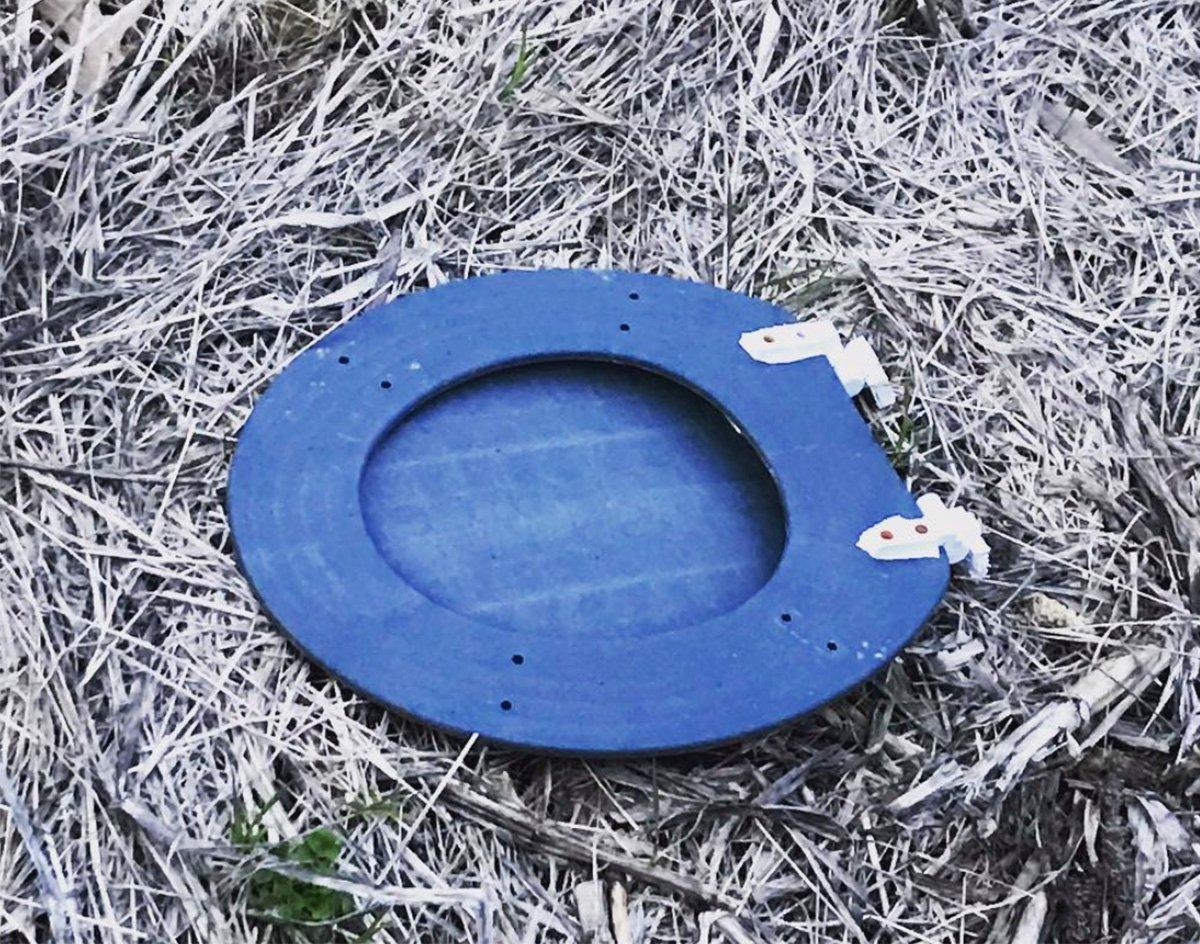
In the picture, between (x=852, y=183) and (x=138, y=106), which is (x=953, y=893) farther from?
(x=138, y=106)

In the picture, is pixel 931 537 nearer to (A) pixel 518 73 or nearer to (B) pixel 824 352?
(B) pixel 824 352

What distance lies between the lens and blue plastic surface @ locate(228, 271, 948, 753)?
1.61m

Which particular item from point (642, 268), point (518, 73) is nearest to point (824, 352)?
point (642, 268)

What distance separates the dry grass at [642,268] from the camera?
1531mm

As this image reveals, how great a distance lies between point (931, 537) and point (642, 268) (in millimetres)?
537

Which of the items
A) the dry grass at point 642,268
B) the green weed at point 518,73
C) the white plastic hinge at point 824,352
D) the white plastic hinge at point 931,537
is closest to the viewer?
the dry grass at point 642,268

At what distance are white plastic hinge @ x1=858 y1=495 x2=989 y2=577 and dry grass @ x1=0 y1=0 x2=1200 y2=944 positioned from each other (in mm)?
48

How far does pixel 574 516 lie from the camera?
1.79 m

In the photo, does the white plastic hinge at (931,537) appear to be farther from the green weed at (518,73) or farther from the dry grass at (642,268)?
the green weed at (518,73)

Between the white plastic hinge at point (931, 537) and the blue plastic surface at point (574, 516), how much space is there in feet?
0.05

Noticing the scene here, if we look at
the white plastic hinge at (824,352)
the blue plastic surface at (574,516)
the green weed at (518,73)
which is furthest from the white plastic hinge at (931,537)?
the green weed at (518,73)

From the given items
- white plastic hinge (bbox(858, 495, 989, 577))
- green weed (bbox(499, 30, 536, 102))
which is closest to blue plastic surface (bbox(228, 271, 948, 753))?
white plastic hinge (bbox(858, 495, 989, 577))

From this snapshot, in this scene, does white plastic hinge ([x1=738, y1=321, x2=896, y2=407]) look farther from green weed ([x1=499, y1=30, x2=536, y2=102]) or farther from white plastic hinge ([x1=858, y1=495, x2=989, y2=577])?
green weed ([x1=499, y1=30, x2=536, y2=102])

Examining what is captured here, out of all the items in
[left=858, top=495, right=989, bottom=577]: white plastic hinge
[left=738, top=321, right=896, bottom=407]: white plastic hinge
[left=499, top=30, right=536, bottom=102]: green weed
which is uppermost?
[left=499, top=30, right=536, bottom=102]: green weed
